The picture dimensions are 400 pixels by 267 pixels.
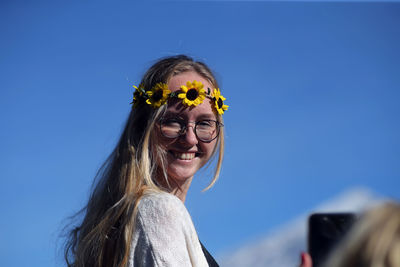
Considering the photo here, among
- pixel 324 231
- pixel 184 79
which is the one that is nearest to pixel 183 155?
pixel 184 79

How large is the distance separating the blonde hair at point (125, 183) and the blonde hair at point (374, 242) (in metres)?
1.47

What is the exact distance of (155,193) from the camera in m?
2.61

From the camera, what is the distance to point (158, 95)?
302cm

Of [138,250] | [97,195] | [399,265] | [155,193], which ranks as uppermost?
[97,195]

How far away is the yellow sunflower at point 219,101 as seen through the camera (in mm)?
3154

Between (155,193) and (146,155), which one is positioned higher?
(146,155)

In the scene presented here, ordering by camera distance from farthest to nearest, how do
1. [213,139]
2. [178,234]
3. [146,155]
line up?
[213,139]
[146,155]
[178,234]

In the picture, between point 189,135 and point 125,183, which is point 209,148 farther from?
point 125,183

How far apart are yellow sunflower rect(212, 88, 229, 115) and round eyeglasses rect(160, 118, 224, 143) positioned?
104mm

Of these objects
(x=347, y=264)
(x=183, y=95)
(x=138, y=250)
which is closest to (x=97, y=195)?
(x=138, y=250)

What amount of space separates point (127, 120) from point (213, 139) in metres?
0.54

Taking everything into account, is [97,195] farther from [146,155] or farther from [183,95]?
[183,95]

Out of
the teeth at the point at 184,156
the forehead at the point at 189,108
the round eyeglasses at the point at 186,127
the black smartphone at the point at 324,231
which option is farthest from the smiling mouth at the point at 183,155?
the black smartphone at the point at 324,231

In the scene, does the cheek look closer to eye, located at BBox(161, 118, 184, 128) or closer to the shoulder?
eye, located at BBox(161, 118, 184, 128)
